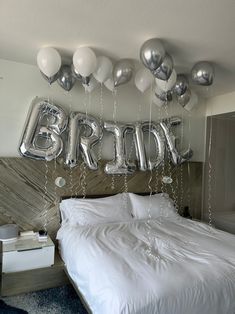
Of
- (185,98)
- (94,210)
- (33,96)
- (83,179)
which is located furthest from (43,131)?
(185,98)

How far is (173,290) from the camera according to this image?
1.45 metres

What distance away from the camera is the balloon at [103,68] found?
2.32 meters

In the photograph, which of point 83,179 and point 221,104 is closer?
point 83,179

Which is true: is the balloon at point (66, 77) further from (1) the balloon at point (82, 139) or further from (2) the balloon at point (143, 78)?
(2) the balloon at point (143, 78)

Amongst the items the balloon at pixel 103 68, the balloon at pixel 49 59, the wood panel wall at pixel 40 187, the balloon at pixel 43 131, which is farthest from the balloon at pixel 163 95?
the balloon at pixel 49 59

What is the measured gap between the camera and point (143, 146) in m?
3.13

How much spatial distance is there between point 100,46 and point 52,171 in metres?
1.39

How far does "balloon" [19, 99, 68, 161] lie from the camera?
2.57 meters

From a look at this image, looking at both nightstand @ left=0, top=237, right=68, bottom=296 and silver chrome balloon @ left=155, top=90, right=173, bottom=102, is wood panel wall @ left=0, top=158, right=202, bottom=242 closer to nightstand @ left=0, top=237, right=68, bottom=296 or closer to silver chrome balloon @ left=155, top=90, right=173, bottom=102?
nightstand @ left=0, top=237, right=68, bottom=296

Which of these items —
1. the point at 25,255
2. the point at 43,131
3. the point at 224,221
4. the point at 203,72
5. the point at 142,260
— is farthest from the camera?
the point at 224,221

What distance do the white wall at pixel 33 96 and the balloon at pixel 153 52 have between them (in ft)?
3.72

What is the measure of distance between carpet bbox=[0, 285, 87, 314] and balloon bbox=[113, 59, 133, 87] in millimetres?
2066

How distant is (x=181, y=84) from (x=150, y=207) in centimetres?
145

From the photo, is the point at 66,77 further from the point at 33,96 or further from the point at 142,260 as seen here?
the point at 142,260
